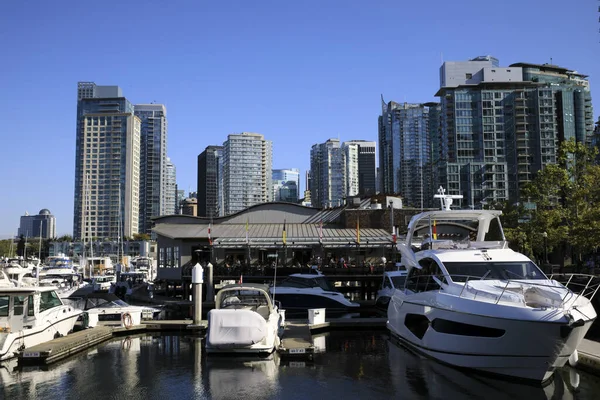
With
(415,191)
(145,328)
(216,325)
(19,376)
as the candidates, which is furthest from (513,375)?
(415,191)

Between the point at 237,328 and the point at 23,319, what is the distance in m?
7.61

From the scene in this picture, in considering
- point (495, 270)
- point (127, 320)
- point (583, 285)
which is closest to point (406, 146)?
point (127, 320)

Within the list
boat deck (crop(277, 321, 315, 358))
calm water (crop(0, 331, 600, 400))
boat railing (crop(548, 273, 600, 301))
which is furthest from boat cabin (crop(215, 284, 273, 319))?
boat railing (crop(548, 273, 600, 301))

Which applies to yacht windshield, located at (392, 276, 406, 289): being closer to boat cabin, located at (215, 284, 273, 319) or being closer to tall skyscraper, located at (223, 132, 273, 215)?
boat cabin, located at (215, 284, 273, 319)

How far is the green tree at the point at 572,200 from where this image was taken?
29289 millimetres

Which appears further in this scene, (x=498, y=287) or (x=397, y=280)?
(x=397, y=280)

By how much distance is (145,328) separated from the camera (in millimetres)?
22750

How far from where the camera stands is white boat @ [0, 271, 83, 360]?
52.6 ft

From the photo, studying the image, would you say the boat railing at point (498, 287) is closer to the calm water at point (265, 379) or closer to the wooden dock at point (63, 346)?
the calm water at point (265, 379)

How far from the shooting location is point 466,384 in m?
13.2

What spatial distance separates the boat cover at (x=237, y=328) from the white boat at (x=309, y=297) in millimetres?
11455

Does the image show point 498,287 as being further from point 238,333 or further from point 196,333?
point 196,333

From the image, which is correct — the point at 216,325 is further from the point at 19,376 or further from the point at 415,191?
the point at 415,191

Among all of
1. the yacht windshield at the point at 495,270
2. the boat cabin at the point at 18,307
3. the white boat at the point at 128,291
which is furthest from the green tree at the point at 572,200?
the white boat at the point at 128,291
